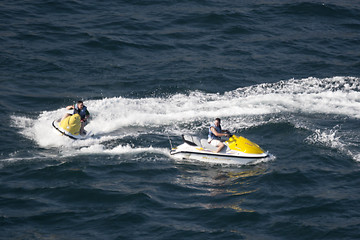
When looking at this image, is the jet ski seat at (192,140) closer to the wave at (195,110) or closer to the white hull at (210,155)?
the white hull at (210,155)

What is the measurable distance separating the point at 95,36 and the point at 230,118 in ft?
35.5

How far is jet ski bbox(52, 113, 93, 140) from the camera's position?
1938 centimetres

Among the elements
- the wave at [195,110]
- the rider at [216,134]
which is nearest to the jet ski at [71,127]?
the wave at [195,110]

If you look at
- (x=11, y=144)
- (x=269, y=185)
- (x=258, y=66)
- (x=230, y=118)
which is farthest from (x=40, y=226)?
(x=258, y=66)

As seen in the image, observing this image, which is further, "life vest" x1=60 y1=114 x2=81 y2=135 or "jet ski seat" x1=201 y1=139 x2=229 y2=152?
"life vest" x1=60 y1=114 x2=81 y2=135

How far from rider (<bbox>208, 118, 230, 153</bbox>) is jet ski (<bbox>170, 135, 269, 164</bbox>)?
16 cm

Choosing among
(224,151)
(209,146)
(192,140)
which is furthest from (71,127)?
(224,151)

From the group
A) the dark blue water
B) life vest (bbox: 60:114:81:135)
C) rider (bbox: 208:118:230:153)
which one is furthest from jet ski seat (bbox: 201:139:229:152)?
life vest (bbox: 60:114:81:135)

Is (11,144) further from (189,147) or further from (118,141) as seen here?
(189,147)

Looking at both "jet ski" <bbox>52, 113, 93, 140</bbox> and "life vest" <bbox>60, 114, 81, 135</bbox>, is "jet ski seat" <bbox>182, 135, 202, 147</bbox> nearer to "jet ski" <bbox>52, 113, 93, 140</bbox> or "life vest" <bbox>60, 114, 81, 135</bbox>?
"jet ski" <bbox>52, 113, 93, 140</bbox>

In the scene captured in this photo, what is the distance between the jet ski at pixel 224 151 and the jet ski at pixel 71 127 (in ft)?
12.5

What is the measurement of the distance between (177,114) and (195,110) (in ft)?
3.19

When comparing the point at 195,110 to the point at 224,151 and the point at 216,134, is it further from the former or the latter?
the point at 224,151

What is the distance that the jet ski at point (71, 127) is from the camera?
19.4 m
